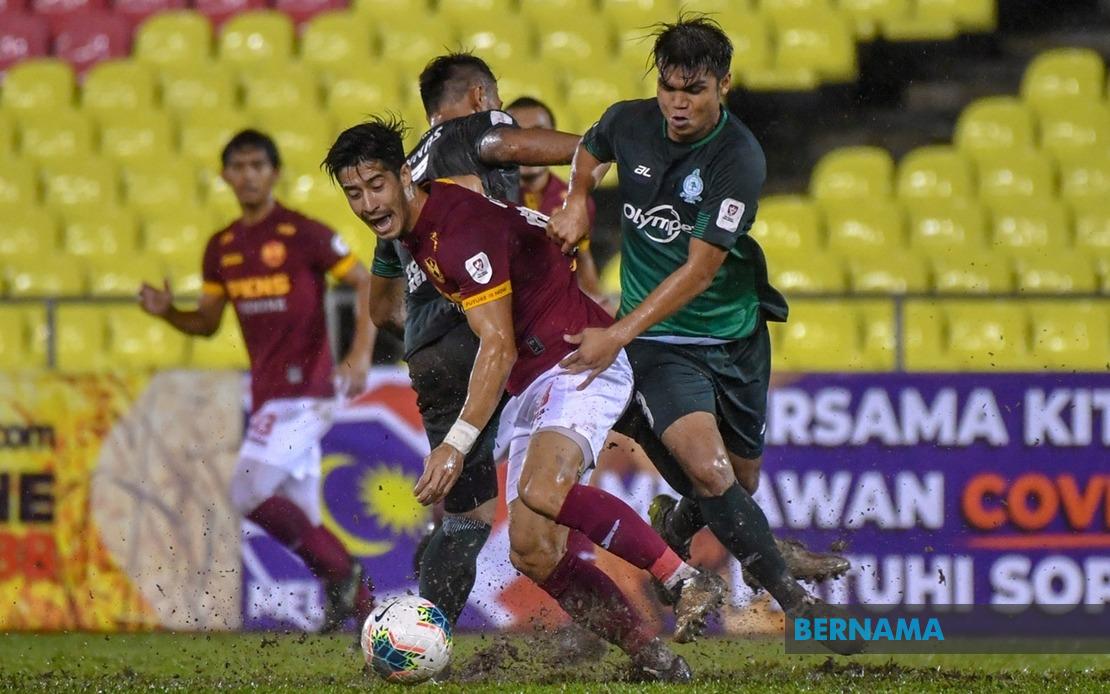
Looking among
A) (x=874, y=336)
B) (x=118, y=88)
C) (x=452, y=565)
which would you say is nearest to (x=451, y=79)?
(x=452, y=565)

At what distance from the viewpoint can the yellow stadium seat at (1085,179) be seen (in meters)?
10.6

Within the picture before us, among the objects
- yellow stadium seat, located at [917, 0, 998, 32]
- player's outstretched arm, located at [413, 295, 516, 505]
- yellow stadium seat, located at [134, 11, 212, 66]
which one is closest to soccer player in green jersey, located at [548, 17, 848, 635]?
player's outstretched arm, located at [413, 295, 516, 505]

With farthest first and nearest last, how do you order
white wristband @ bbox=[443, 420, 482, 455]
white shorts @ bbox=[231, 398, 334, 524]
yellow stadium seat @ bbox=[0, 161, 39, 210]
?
1. yellow stadium seat @ bbox=[0, 161, 39, 210]
2. white shorts @ bbox=[231, 398, 334, 524]
3. white wristband @ bbox=[443, 420, 482, 455]

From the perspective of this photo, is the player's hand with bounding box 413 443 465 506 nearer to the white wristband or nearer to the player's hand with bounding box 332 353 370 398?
the white wristband

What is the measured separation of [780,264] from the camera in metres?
10.2

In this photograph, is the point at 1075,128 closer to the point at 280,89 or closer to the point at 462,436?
the point at 280,89

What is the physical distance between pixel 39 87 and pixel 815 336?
19.4ft

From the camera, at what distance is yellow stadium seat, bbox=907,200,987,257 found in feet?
33.7

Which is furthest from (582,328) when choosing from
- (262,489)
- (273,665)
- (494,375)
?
Answer: (262,489)

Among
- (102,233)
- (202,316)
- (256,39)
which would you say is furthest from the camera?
(256,39)

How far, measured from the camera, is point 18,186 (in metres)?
11.1

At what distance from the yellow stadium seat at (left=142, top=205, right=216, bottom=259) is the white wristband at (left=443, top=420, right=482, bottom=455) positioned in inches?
216

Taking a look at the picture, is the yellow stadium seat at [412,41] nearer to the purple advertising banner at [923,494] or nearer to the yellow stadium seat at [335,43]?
the yellow stadium seat at [335,43]

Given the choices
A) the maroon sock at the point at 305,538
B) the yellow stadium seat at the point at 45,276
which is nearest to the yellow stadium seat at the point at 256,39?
the yellow stadium seat at the point at 45,276
